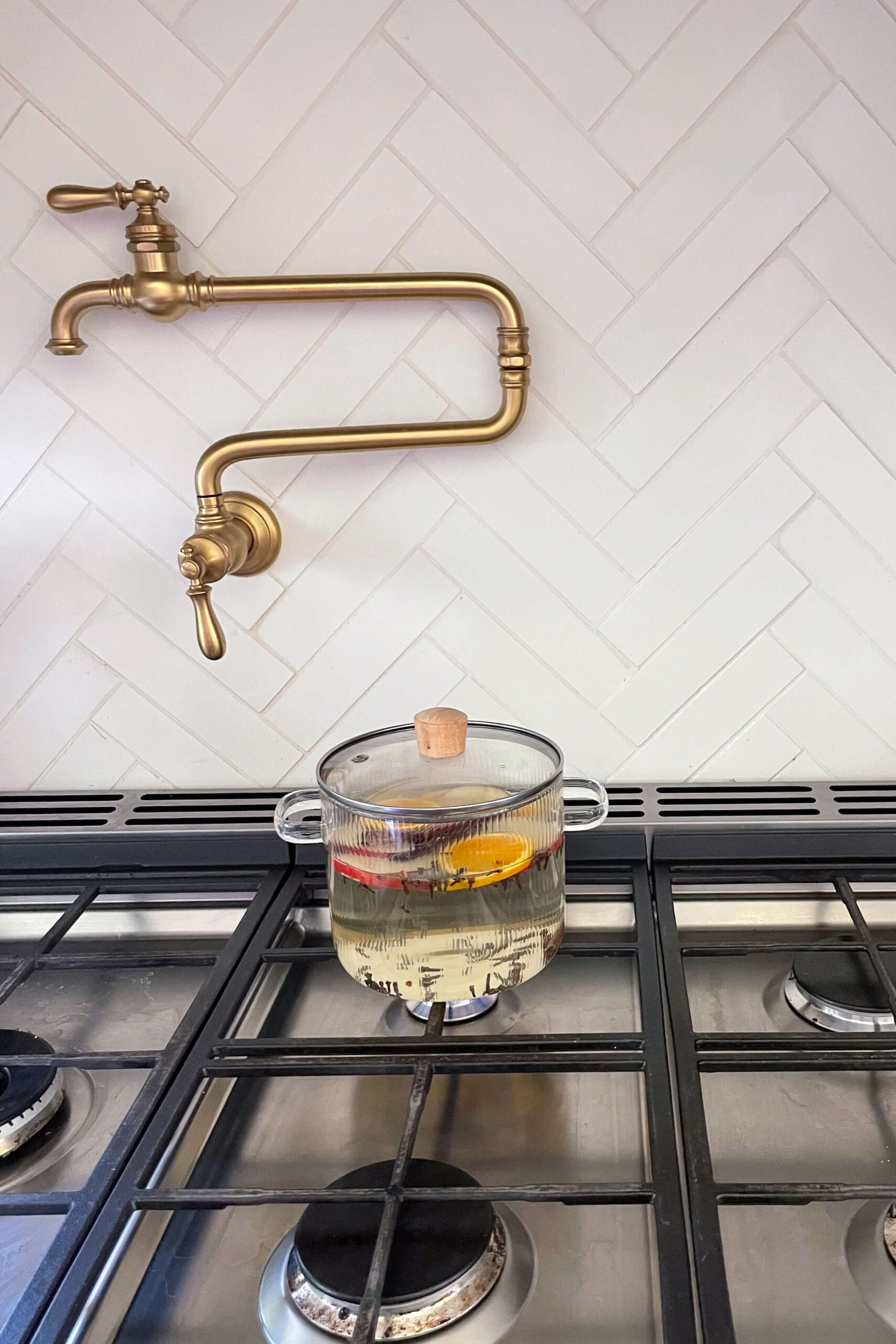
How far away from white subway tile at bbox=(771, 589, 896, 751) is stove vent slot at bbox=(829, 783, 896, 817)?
64mm

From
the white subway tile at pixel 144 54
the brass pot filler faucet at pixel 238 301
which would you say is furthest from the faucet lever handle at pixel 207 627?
the white subway tile at pixel 144 54

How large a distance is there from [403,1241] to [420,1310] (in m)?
0.04

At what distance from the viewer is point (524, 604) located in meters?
1.07

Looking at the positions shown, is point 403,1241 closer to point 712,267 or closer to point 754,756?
point 754,756

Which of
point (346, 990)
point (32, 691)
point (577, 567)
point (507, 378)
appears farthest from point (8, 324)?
point (346, 990)

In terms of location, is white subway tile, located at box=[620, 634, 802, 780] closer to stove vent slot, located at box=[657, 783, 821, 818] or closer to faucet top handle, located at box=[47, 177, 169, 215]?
stove vent slot, located at box=[657, 783, 821, 818]

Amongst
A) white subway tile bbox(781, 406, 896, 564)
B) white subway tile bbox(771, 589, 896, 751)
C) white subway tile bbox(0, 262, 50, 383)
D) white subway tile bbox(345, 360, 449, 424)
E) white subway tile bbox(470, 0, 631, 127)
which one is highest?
white subway tile bbox(470, 0, 631, 127)

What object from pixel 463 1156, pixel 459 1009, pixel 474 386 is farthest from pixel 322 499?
A: pixel 463 1156

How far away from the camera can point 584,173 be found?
0.96 meters

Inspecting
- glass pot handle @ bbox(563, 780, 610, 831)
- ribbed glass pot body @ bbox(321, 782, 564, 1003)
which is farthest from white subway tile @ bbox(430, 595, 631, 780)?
ribbed glass pot body @ bbox(321, 782, 564, 1003)

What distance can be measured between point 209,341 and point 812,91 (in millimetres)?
596

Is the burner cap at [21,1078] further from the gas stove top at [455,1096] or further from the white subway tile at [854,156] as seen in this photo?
the white subway tile at [854,156]

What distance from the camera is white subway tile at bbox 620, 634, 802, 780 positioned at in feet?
3.52

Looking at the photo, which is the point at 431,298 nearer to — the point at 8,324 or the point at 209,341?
the point at 209,341
